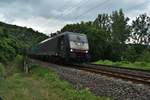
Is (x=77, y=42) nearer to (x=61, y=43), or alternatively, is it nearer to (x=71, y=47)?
(x=71, y=47)

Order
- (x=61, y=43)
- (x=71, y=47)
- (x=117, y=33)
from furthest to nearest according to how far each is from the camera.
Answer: (x=117, y=33)
(x=61, y=43)
(x=71, y=47)

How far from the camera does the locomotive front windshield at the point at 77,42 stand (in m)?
29.0

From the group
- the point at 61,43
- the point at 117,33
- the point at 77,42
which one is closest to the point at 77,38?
the point at 77,42

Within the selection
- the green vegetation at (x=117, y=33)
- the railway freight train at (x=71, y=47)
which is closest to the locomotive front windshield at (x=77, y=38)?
the railway freight train at (x=71, y=47)

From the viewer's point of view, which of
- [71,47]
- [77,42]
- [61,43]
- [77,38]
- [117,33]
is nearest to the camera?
[71,47]

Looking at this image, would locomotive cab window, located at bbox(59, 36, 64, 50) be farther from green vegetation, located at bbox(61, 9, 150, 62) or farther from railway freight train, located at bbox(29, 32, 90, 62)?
green vegetation, located at bbox(61, 9, 150, 62)

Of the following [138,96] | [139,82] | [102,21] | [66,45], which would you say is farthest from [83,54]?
[102,21]

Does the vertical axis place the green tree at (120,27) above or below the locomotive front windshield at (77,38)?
above

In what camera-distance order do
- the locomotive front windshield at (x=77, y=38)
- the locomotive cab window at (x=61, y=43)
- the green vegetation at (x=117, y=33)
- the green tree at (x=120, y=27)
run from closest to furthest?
the locomotive front windshield at (x=77, y=38) → the locomotive cab window at (x=61, y=43) → the green vegetation at (x=117, y=33) → the green tree at (x=120, y=27)

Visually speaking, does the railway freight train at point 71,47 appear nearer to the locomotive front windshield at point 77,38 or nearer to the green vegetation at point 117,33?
the locomotive front windshield at point 77,38

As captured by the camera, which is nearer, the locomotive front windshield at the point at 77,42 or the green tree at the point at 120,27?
the locomotive front windshield at the point at 77,42

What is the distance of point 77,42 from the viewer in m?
29.5

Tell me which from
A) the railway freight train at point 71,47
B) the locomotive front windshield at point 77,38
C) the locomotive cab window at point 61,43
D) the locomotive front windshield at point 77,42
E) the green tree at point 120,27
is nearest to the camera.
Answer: the railway freight train at point 71,47

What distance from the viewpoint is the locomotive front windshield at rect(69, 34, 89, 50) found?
1143 inches
